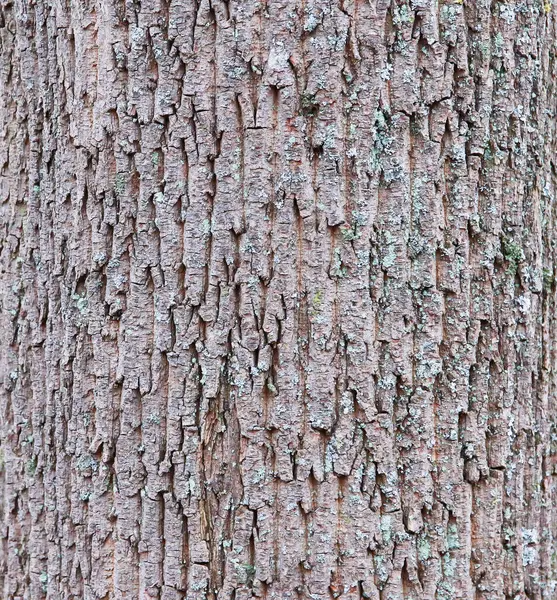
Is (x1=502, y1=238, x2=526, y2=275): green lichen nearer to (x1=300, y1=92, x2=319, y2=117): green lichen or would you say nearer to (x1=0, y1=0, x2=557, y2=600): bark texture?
(x1=0, y1=0, x2=557, y2=600): bark texture

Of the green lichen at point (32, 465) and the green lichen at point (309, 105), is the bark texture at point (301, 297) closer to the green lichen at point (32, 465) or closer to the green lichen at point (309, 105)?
the green lichen at point (309, 105)

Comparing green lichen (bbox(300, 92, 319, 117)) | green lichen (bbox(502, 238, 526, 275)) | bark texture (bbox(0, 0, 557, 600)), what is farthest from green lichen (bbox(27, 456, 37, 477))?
green lichen (bbox(502, 238, 526, 275))

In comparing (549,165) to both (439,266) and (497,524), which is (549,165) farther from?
(497,524)

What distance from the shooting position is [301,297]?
4.66 feet

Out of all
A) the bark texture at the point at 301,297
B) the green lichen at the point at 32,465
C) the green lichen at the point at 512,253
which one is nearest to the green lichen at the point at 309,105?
the bark texture at the point at 301,297

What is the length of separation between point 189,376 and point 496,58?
37.2 inches

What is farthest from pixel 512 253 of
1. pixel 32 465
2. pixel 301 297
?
pixel 32 465

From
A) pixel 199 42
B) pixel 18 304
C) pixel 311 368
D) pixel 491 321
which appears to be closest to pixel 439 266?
pixel 491 321

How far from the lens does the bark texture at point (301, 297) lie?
1414 millimetres

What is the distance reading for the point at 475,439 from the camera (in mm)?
1480

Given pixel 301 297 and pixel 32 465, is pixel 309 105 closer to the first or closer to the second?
pixel 301 297

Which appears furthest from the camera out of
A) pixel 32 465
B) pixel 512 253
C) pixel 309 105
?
pixel 32 465

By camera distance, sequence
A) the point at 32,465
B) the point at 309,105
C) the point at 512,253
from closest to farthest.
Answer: the point at 309,105 → the point at 512,253 → the point at 32,465

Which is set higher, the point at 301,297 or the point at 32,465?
the point at 301,297
